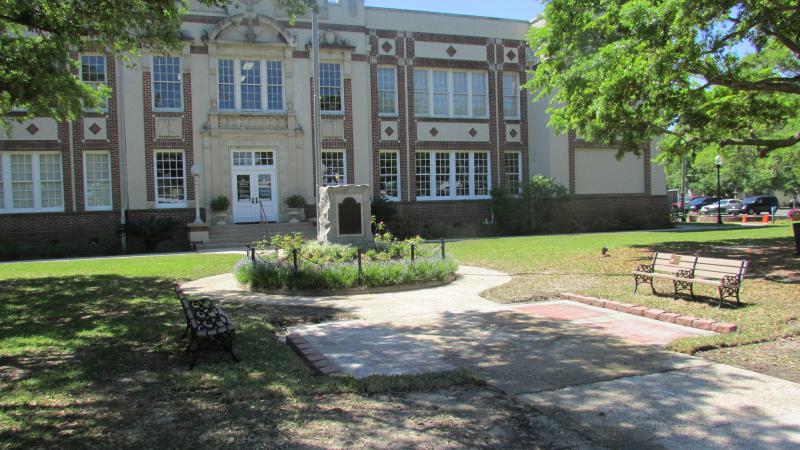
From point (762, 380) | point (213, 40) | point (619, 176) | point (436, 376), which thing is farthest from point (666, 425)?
point (619, 176)

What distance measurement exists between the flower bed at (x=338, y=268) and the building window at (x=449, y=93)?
15712mm

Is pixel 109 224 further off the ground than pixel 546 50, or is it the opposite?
pixel 546 50

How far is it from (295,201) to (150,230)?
591 cm

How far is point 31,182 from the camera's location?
23109 millimetres

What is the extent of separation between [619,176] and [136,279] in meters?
25.8

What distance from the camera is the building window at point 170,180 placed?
24.2 metres

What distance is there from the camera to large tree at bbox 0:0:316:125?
1114 cm

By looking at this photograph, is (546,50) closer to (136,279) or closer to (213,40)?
(136,279)

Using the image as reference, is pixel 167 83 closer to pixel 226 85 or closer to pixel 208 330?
pixel 226 85

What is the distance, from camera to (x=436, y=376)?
5.44 meters

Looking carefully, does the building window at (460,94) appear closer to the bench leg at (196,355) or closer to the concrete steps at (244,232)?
the concrete steps at (244,232)

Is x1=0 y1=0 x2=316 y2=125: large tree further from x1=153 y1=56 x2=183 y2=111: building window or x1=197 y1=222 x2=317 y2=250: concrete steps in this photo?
x1=153 y1=56 x2=183 y2=111: building window

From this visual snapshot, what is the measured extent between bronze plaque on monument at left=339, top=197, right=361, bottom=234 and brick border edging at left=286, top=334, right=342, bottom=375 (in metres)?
7.90

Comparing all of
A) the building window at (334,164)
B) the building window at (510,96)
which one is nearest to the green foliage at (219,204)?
the building window at (334,164)
